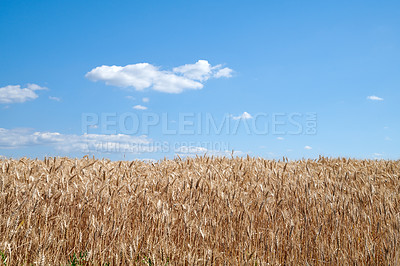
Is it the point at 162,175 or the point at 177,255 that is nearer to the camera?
the point at 177,255

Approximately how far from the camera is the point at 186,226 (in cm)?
369

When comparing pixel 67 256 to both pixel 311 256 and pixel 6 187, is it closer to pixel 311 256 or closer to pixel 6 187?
pixel 6 187

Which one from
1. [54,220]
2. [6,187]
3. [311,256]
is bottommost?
[311,256]

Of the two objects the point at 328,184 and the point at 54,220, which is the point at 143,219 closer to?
the point at 54,220

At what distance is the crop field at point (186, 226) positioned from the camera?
129 inches

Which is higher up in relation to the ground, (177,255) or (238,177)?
(238,177)

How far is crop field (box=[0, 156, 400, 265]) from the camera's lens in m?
3.27

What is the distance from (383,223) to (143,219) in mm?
3396

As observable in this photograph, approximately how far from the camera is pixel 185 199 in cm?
493

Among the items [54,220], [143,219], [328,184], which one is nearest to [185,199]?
[143,219]

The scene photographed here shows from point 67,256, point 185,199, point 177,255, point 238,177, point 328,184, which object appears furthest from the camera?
point 238,177

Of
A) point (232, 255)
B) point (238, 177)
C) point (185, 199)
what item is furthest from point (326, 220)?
point (238, 177)

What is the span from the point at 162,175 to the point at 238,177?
163cm

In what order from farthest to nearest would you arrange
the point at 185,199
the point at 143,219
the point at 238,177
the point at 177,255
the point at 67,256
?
1. the point at 238,177
2. the point at 185,199
3. the point at 143,219
4. the point at 67,256
5. the point at 177,255
